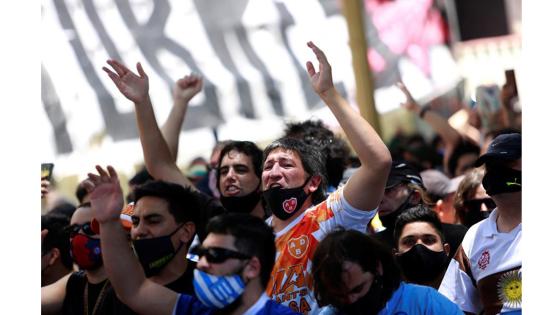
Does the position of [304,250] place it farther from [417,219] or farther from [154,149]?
[154,149]

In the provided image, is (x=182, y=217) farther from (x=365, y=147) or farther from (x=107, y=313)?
(x=365, y=147)

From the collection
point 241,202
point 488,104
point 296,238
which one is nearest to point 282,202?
point 296,238

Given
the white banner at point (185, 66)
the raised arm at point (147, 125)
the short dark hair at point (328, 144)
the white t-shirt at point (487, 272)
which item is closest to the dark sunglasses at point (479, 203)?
the short dark hair at point (328, 144)

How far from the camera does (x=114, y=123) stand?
360 inches

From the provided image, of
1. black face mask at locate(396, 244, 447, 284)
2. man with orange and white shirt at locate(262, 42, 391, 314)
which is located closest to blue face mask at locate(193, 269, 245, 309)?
man with orange and white shirt at locate(262, 42, 391, 314)

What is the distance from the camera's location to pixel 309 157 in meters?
5.05

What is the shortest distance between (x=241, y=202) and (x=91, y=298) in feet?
2.96

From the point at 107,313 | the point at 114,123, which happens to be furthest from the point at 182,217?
the point at 114,123

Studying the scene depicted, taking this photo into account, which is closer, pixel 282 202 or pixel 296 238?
pixel 296 238

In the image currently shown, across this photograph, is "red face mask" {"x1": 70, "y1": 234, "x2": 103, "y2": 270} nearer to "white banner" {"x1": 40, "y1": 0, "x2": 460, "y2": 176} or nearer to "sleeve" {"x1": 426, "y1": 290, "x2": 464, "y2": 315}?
"sleeve" {"x1": 426, "y1": 290, "x2": 464, "y2": 315}

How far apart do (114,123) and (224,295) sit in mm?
5136

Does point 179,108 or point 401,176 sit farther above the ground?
point 179,108

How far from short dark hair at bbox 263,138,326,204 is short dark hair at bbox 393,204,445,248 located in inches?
14.0
